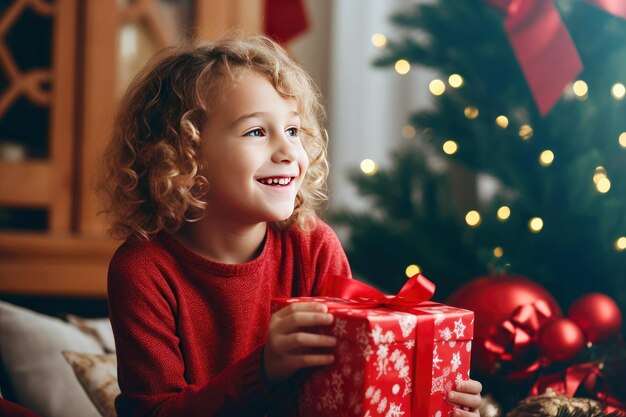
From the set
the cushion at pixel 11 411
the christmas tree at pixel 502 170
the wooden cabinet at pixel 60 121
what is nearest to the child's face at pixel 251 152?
the cushion at pixel 11 411

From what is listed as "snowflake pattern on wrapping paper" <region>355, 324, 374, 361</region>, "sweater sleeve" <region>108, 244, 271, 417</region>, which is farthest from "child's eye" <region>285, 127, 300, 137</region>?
"snowflake pattern on wrapping paper" <region>355, 324, 374, 361</region>

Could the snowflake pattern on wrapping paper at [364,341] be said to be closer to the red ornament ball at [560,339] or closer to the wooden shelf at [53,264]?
the red ornament ball at [560,339]

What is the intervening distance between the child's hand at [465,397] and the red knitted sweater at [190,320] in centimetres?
20

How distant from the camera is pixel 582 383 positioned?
4.55 ft

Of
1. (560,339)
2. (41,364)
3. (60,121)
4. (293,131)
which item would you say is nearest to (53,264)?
(60,121)

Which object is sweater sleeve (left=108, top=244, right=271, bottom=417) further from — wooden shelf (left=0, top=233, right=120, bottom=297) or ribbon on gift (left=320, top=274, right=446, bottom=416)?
wooden shelf (left=0, top=233, right=120, bottom=297)

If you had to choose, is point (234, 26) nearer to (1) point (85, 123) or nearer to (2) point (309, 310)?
(1) point (85, 123)

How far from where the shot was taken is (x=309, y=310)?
0.91 m

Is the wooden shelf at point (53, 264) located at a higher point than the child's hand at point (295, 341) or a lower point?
lower

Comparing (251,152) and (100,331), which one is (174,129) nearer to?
(251,152)

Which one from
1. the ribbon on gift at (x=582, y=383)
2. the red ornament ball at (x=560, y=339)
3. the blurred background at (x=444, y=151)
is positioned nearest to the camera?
the ribbon on gift at (x=582, y=383)

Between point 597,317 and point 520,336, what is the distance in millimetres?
147

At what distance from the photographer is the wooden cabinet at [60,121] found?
2.07 m

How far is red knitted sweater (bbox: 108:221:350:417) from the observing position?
1.01 metres
